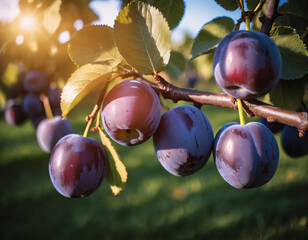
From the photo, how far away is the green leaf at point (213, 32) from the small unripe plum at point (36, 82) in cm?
80

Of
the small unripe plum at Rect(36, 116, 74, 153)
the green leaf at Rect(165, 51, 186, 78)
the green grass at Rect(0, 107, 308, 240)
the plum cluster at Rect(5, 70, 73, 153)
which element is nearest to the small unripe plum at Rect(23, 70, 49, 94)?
the plum cluster at Rect(5, 70, 73, 153)

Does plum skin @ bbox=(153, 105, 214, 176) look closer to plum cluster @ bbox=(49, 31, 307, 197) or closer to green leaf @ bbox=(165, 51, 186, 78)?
plum cluster @ bbox=(49, 31, 307, 197)

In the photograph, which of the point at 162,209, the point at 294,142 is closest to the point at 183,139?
the point at 294,142

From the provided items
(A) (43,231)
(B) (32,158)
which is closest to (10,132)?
(B) (32,158)

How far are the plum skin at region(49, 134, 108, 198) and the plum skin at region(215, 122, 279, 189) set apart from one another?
1.04 feet

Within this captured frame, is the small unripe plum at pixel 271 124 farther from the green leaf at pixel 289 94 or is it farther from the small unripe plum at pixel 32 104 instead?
the small unripe plum at pixel 32 104

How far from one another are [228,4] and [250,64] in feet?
1.03

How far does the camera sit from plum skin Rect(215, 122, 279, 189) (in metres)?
0.60

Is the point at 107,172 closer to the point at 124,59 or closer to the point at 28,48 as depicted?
the point at 124,59

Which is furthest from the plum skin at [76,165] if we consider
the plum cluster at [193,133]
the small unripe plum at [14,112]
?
the small unripe plum at [14,112]

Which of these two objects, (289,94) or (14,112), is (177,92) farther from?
(14,112)

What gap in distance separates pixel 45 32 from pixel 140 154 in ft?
9.85

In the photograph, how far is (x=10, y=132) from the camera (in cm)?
530

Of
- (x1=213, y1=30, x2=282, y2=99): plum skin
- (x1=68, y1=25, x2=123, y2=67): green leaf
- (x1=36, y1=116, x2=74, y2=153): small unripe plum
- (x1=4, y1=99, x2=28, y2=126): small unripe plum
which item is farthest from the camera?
(x1=4, y1=99, x2=28, y2=126): small unripe plum
